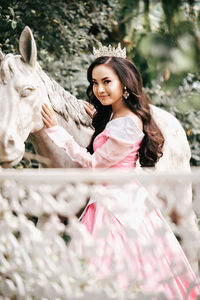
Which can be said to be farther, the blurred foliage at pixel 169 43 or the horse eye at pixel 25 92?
the horse eye at pixel 25 92

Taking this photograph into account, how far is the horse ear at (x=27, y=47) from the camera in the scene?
192 cm

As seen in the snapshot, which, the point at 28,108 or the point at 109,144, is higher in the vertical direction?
the point at 28,108

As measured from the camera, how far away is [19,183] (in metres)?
1.36

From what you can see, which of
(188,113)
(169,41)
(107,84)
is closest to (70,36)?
(188,113)

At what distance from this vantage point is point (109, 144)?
1.94 m

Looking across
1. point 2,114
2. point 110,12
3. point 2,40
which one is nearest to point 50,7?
point 2,40

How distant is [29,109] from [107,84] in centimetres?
48

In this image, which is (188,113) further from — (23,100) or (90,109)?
(23,100)

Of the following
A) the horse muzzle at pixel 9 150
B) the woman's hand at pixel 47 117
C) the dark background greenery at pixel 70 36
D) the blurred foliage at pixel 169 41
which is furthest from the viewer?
the dark background greenery at pixel 70 36

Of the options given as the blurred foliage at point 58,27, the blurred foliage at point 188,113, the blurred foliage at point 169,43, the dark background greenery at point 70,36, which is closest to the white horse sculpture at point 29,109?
the dark background greenery at point 70,36

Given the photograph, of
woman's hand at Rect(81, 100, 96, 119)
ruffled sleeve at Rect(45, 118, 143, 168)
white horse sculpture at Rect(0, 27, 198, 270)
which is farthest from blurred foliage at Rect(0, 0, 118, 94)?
ruffled sleeve at Rect(45, 118, 143, 168)

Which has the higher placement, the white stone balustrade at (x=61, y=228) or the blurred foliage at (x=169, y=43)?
the blurred foliage at (x=169, y=43)

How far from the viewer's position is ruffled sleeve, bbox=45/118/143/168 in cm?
194

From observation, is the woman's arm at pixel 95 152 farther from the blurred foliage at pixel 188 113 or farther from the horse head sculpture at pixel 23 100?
the blurred foliage at pixel 188 113
